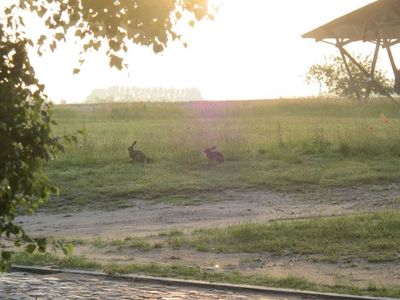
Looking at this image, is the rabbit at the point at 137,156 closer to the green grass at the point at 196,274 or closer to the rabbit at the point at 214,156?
the rabbit at the point at 214,156

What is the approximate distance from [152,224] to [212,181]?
4.19 metres

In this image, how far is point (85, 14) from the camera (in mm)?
6285

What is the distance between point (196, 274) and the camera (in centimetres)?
880

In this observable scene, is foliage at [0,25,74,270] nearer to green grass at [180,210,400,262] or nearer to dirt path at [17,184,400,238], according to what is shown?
green grass at [180,210,400,262]

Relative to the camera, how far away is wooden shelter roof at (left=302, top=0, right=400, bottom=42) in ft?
102

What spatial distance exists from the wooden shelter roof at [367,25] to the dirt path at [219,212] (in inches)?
633

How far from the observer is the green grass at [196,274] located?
7918mm

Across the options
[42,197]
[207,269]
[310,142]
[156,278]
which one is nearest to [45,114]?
[42,197]

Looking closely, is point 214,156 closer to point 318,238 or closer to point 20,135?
point 318,238

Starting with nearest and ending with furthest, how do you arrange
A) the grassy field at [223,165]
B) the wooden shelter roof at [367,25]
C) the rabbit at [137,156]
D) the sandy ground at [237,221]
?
the sandy ground at [237,221] < the grassy field at [223,165] < the rabbit at [137,156] < the wooden shelter roof at [367,25]

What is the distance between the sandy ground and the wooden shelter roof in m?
16.0

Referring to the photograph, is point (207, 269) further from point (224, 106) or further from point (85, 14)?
point (224, 106)

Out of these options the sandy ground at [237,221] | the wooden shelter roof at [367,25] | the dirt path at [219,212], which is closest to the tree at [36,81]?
the sandy ground at [237,221]

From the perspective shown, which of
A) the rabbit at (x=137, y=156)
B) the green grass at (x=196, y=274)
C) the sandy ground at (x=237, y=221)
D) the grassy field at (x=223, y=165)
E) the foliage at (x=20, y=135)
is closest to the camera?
the foliage at (x=20, y=135)
